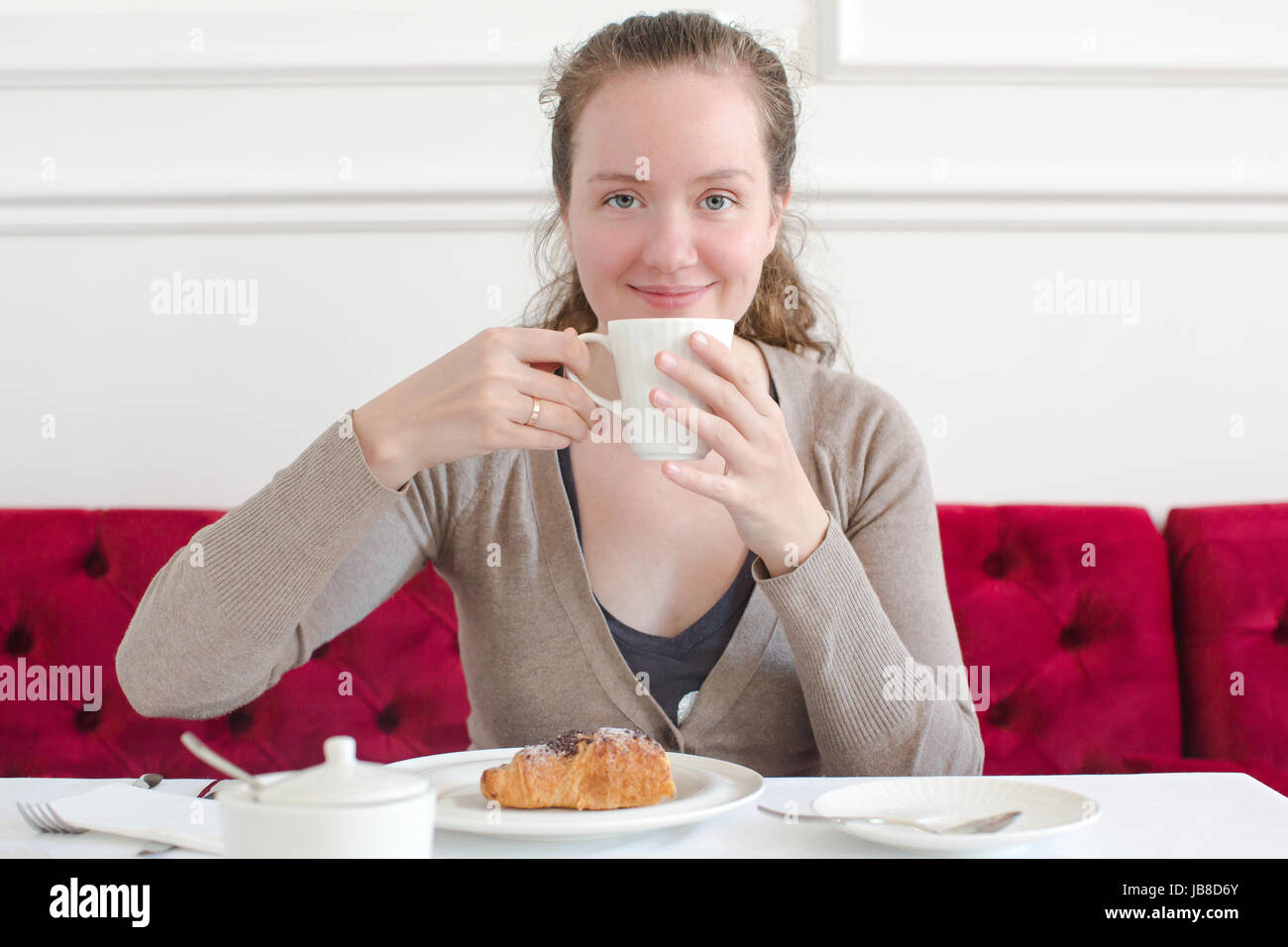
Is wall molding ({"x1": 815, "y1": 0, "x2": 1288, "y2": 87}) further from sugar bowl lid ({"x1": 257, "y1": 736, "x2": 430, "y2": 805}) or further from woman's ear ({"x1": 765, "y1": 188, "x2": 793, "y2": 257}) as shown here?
sugar bowl lid ({"x1": 257, "y1": 736, "x2": 430, "y2": 805})

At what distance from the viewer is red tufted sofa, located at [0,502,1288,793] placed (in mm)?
1491

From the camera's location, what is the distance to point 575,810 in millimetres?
738

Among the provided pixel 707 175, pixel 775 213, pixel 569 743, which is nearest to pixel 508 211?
pixel 775 213

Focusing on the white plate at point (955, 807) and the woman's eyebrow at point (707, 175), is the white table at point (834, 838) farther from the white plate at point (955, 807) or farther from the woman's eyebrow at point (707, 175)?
the woman's eyebrow at point (707, 175)

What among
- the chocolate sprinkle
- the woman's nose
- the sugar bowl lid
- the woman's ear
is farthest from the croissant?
the woman's ear

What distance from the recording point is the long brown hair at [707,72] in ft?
4.08

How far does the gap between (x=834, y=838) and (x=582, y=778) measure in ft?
0.54

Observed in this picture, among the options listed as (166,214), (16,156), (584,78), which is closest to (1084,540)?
(584,78)

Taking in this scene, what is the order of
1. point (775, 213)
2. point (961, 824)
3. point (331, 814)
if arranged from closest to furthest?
point (331, 814) → point (961, 824) → point (775, 213)

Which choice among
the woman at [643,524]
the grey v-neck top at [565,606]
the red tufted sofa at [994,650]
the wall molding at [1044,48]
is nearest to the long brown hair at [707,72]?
the woman at [643,524]

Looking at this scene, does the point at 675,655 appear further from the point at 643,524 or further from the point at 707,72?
the point at 707,72

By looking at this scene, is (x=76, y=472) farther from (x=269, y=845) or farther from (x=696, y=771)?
(x=269, y=845)
